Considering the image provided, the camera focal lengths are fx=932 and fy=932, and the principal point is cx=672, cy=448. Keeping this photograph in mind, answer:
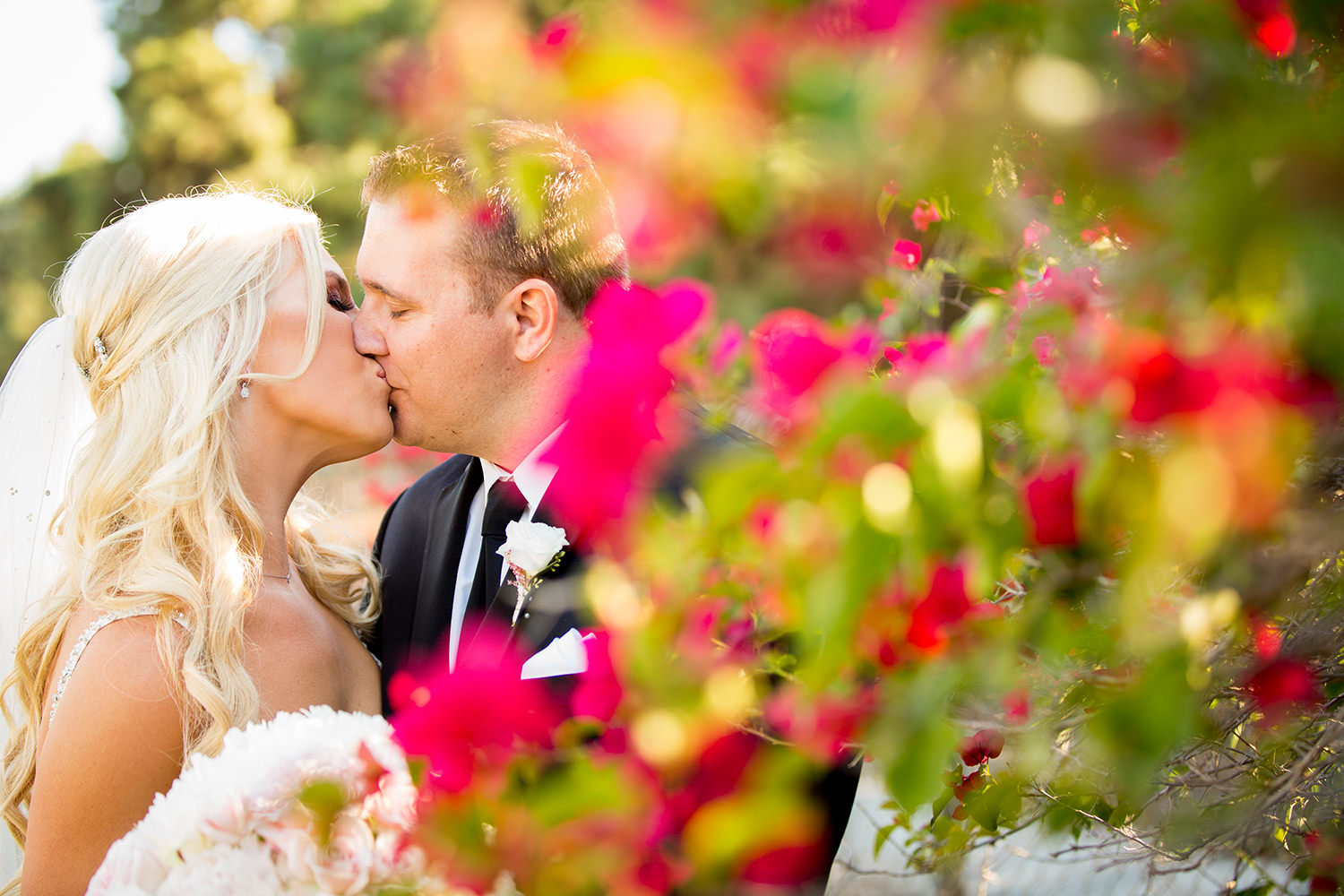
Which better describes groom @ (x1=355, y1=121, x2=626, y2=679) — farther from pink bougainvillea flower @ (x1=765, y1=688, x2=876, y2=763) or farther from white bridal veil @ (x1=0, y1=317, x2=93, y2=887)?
pink bougainvillea flower @ (x1=765, y1=688, x2=876, y2=763)

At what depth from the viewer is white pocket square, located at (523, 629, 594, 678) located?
218 cm

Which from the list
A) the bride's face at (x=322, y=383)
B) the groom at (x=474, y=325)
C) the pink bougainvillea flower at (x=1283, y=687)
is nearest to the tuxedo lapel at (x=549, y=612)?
the groom at (x=474, y=325)

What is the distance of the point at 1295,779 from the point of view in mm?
1330

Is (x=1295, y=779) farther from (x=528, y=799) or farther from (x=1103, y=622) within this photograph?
(x=528, y=799)

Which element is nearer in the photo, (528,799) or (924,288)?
(528,799)

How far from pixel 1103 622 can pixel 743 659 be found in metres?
0.41

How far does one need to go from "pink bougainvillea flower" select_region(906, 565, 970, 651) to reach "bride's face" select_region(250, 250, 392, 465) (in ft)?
7.71

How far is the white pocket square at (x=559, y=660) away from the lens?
218cm

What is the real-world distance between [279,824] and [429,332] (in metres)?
1.71

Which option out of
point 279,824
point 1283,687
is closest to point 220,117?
point 279,824

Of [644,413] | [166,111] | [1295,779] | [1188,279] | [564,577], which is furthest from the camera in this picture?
[166,111]

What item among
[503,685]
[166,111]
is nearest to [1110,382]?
[503,685]

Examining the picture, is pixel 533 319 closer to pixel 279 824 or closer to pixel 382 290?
pixel 382 290

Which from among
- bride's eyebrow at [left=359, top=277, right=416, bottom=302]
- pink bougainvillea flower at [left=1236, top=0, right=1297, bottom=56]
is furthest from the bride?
pink bougainvillea flower at [left=1236, top=0, right=1297, bottom=56]
